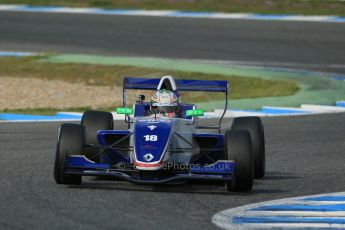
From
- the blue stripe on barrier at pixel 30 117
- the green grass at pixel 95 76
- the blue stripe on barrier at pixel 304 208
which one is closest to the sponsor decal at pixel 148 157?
the blue stripe on barrier at pixel 304 208

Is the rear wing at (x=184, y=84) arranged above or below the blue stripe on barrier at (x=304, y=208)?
above

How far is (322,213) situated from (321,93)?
35.3ft

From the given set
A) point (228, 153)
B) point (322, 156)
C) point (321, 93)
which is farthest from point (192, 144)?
point (321, 93)

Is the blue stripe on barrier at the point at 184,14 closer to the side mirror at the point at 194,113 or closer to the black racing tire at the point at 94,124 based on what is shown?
the black racing tire at the point at 94,124

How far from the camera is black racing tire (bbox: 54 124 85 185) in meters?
10.5

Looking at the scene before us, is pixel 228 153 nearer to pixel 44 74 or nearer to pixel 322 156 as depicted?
pixel 322 156

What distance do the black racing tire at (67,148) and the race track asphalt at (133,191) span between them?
10cm

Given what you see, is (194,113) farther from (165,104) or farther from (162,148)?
(162,148)

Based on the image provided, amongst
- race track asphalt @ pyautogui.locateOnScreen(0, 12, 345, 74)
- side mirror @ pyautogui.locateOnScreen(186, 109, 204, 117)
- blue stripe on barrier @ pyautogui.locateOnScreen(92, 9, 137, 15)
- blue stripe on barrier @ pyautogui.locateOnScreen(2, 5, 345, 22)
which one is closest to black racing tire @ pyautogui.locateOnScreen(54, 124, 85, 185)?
side mirror @ pyautogui.locateOnScreen(186, 109, 204, 117)

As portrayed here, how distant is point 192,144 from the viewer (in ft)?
36.6

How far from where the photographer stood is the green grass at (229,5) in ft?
101

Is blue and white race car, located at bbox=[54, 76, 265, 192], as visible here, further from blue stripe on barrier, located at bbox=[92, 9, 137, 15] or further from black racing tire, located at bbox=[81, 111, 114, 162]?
blue stripe on barrier, located at bbox=[92, 9, 137, 15]

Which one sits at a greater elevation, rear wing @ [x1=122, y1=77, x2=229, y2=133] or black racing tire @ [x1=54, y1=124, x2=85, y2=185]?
rear wing @ [x1=122, y1=77, x2=229, y2=133]

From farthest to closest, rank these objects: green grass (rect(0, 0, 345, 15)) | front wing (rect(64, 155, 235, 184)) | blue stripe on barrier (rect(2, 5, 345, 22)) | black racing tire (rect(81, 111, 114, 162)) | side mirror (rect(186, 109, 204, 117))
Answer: green grass (rect(0, 0, 345, 15)) < blue stripe on barrier (rect(2, 5, 345, 22)) < black racing tire (rect(81, 111, 114, 162)) < side mirror (rect(186, 109, 204, 117)) < front wing (rect(64, 155, 235, 184))
